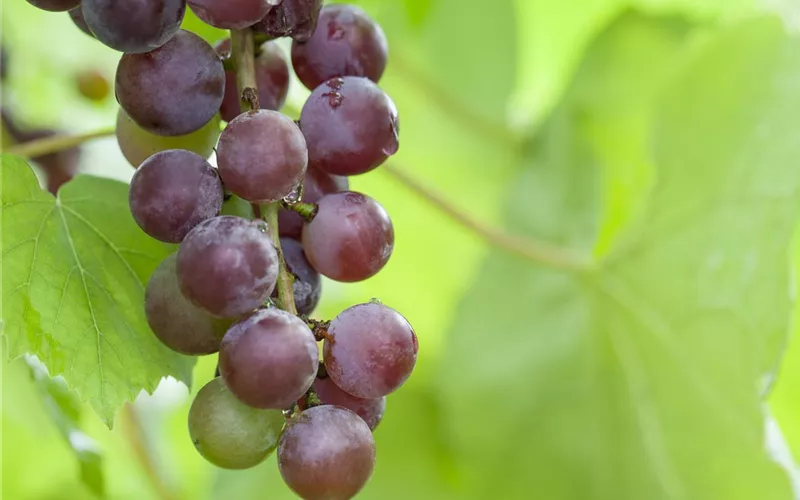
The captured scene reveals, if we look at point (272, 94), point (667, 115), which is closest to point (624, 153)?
point (667, 115)

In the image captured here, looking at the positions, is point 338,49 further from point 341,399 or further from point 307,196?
point 341,399

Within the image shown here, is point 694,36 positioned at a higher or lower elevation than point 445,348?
higher

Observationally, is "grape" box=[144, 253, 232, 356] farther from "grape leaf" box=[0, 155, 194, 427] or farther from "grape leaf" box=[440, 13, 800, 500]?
"grape leaf" box=[440, 13, 800, 500]

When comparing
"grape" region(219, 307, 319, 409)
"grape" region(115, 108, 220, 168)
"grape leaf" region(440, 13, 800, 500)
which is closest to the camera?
"grape" region(219, 307, 319, 409)

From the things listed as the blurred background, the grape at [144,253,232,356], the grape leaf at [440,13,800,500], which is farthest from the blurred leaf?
the grape leaf at [440,13,800,500]

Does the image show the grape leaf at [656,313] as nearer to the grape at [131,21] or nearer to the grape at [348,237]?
the grape at [348,237]

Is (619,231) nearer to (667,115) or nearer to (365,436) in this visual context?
(667,115)

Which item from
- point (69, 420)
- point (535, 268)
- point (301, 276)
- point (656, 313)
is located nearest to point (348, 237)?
point (301, 276)
